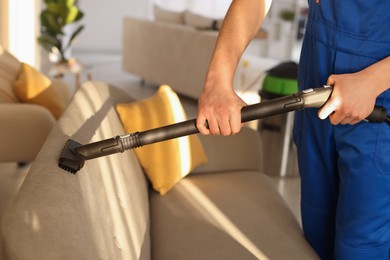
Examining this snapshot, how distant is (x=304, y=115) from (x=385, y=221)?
332 mm

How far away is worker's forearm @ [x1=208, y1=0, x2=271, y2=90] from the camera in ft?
4.08

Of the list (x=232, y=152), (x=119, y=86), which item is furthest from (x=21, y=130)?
(x=119, y=86)

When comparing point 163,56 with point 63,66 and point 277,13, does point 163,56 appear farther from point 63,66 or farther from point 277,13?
point 277,13

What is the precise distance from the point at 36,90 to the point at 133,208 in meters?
1.37

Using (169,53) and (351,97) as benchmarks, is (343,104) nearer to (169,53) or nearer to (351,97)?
(351,97)

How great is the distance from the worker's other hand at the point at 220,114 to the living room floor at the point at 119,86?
5.27 feet

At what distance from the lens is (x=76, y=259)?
86 cm

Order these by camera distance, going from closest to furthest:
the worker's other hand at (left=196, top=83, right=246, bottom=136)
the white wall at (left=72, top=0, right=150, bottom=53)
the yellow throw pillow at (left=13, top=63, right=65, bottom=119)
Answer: the worker's other hand at (left=196, top=83, right=246, bottom=136) < the yellow throw pillow at (left=13, top=63, right=65, bottom=119) < the white wall at (left=72, top=0, right=150, bottom=53)

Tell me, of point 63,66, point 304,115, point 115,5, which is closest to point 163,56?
point 63,66

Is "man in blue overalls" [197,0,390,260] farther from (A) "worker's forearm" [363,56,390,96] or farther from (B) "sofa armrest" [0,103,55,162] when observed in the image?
(B) "sofa armrest" [0,103,55,162]

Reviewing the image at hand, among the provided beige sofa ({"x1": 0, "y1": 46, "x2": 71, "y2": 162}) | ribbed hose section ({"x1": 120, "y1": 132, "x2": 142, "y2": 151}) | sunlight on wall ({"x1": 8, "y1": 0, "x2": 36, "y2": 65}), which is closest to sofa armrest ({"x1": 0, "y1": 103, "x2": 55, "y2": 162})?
beige sofa ({"x1": 0, "y1": 46, "x2": 71, "y2": 162})

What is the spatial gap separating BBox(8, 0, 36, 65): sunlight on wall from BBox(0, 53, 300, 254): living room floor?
0.81 m

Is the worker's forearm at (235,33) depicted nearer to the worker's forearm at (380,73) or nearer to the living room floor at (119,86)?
the worker's forearm at (380,73)

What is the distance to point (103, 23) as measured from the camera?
25.2ft
